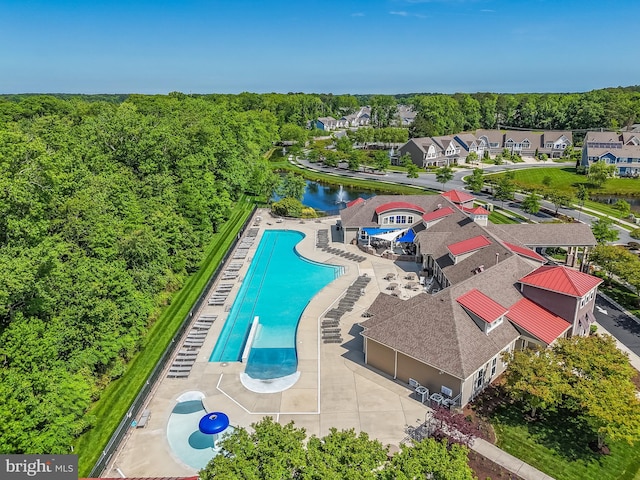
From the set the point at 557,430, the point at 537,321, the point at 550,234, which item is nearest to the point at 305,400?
the point at 557,430

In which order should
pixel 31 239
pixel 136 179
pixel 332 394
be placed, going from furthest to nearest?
pixel 136 179, pixel 332 394, pixel 31 239

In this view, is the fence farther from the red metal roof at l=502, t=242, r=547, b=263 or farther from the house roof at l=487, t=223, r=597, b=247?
the house roof at l=487, t=223, r=597, b=247

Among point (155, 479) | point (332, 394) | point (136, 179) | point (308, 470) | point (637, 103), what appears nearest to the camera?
point (308, 470)

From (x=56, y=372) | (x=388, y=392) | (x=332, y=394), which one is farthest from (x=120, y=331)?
(x=388, y=392)

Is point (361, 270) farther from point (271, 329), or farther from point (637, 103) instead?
point (637, 103)

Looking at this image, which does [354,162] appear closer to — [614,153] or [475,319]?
[614,153]

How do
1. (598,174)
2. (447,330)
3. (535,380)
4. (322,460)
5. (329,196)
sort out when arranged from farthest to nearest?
(598,174)
(329,196)
(447,330)
(535,380)
(322,460)

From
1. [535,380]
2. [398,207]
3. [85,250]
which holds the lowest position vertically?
[535,380]

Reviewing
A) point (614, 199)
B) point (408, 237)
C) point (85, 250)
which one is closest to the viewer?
point (85, 250)
